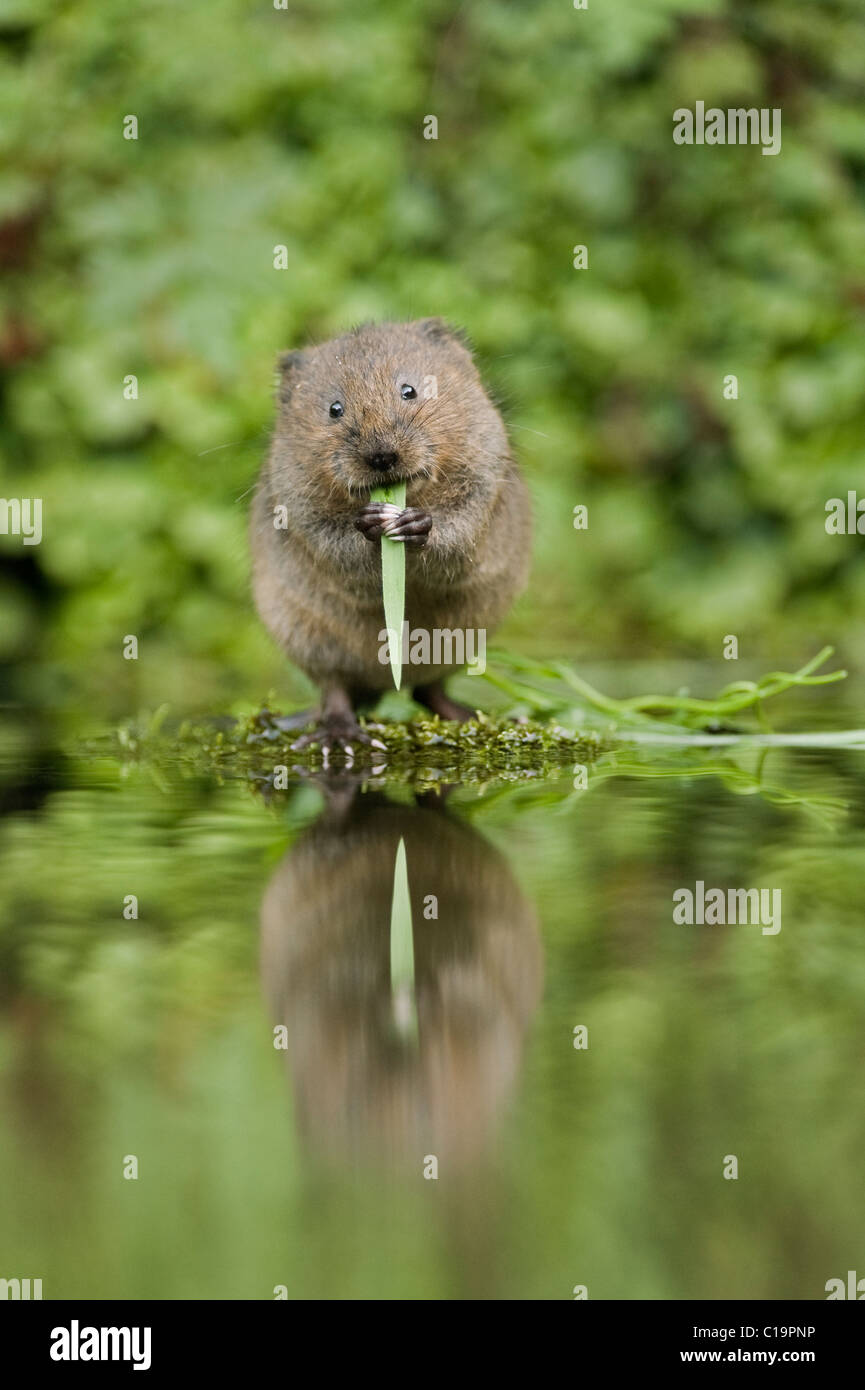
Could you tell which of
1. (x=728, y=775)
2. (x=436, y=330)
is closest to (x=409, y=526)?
(x=436, y=330)

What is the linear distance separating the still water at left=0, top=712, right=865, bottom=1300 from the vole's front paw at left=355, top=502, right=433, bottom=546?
43.7 inches

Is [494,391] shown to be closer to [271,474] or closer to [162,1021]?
[271,474]

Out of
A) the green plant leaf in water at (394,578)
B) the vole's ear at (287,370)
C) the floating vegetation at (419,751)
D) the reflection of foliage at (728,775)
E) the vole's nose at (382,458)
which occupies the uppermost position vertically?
the vole's ear at (287,370)

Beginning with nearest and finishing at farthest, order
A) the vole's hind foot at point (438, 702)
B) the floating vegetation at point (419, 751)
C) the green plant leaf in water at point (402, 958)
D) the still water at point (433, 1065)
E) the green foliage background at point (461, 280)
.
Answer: the still water at point (433, 1065), the green plant leaf in water at point (402, 958), the floating vegetation at point (419, 751), the vole's hind foot at point (438, 702), the green foliage background at point (461, 280)

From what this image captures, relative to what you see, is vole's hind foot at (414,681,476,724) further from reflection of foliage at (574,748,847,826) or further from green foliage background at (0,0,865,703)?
green foliage background at (0,0,865,703)

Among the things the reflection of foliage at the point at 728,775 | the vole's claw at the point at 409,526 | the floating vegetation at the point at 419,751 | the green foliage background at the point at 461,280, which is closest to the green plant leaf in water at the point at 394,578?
the vole's claw at the point at 409,526

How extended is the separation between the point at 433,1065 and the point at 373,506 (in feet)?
8.76

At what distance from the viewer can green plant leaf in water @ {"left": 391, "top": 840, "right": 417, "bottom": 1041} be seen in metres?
2.24

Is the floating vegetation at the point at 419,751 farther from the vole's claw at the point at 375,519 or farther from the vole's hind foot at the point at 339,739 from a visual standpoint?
the vole's claw at the point at 375,519

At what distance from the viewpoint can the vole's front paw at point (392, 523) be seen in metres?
4.47

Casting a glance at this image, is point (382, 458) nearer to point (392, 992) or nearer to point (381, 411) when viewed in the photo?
point (381, 411)

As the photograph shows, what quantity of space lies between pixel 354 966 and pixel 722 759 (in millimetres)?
2648

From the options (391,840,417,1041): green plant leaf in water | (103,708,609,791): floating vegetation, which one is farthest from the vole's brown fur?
(391,840,417,1041): green plant leaf in water

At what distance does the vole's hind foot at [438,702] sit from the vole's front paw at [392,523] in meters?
0.92
